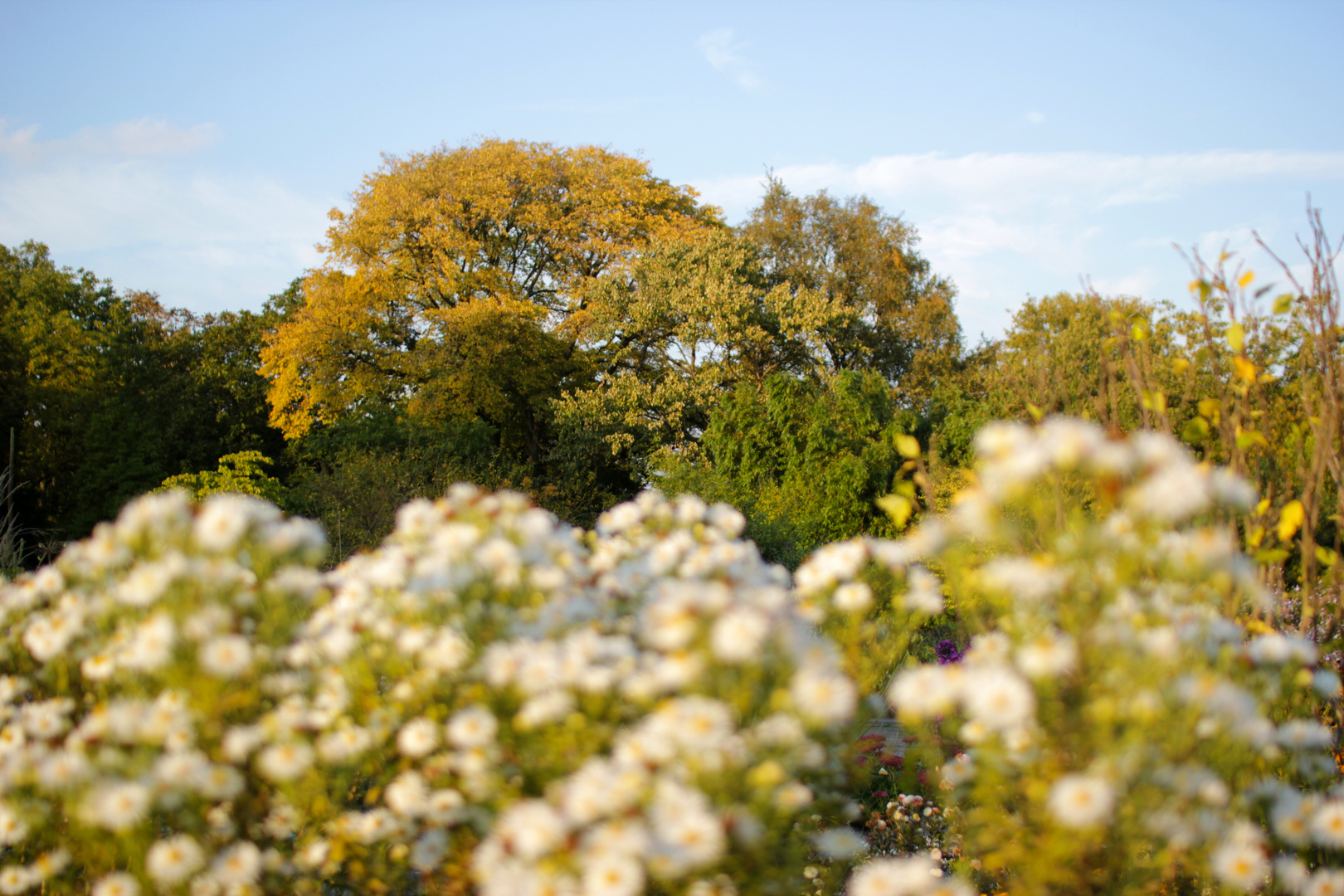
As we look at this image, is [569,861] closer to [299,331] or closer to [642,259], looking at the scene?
[642,259]

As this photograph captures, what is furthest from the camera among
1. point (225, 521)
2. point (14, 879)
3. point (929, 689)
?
point (14, 879)

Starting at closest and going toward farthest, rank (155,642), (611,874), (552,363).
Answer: (611,874) < (155,642) < (552,363)

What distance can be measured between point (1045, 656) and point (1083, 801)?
0.22m

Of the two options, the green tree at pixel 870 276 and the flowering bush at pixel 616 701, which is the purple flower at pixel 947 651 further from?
the green tree at pixel 870 276

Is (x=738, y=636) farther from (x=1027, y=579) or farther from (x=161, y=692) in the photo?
(x=161, y=692)

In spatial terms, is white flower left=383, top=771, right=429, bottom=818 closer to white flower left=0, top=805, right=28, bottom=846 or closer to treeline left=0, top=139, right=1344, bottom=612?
white flower left=0, top=805, right=28, bottom=846

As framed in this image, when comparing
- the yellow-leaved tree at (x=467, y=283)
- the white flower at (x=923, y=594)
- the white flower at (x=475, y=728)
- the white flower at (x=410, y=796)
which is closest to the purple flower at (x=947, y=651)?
the white flower at (x=923, y=594)

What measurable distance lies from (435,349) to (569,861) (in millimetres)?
15848

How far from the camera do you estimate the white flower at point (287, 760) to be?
5.13ft

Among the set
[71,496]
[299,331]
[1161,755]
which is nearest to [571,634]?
[1161,755]

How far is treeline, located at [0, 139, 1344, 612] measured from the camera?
12.4 metres

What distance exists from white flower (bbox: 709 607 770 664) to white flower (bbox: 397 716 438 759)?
0.64 metres

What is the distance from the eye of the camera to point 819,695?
4.25 ft

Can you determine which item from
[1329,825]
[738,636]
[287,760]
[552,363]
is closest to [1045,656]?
[738,636]
